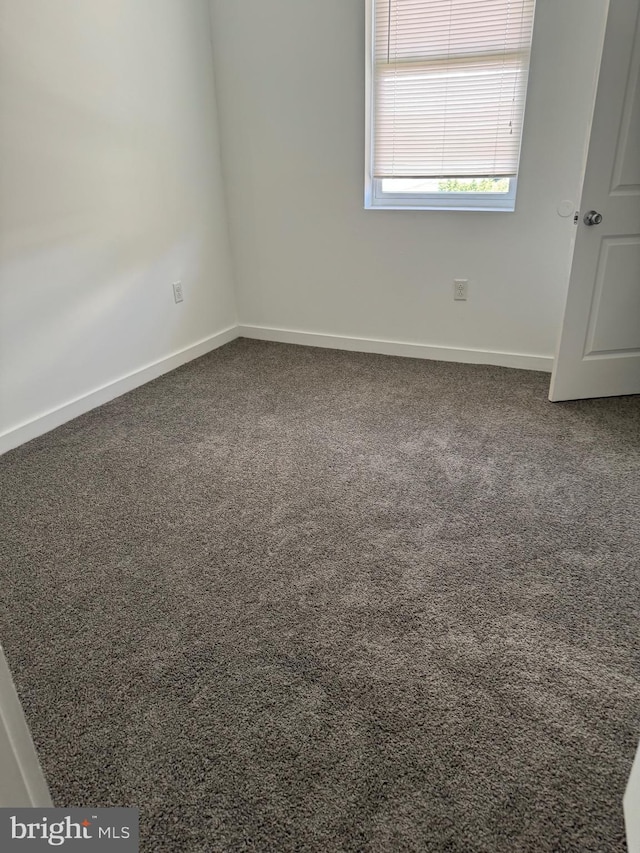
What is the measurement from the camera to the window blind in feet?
9.66

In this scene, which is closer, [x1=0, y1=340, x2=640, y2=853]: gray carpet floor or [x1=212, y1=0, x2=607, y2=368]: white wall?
[x1=0, y1=340, x2=640, y2=853]: gray carpet floor

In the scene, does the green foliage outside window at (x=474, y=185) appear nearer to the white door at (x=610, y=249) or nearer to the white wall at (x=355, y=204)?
the white wall at (x=355, y=204)

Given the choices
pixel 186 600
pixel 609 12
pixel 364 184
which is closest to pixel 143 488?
pixel 186 600

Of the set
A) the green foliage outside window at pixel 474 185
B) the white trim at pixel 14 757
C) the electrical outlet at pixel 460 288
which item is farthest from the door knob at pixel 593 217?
the white trim at pixel 14 757

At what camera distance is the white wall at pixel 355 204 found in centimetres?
300

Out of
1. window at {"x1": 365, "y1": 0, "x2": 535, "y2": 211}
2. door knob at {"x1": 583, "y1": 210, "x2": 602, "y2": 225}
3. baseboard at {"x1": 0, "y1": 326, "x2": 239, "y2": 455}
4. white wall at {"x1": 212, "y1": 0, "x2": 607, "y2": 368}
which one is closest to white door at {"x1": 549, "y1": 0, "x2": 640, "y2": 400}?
door knob at {"x1": 583, "y1": 210, "x2": 602, "y2": 225}

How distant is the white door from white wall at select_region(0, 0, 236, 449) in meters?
2.29

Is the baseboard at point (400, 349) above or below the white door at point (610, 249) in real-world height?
below

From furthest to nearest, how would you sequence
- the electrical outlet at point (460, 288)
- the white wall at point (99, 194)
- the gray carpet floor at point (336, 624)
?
the electrical outlet at point (460, 288)
the white wall at point (99, 194)
the gray carpet floor at point (336, 624)

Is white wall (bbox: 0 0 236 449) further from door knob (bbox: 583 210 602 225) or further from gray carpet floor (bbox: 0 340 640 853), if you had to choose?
door knob (bbox: 583 210 602 225)

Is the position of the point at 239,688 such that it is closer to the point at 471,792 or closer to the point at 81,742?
the point at 81,742

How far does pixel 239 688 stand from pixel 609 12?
2.94 metres

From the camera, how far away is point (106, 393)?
3250mm

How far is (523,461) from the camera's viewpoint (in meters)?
2.53
